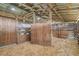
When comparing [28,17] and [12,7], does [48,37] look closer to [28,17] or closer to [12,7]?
[28,17]

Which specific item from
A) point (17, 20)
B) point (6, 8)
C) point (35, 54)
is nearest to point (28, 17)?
point (17, 20)

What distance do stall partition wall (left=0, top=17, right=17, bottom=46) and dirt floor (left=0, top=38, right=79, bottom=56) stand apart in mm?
111

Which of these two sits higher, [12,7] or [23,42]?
[12,7]

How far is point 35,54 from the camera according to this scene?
9.14ft

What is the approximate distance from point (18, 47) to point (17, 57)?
0.21 m

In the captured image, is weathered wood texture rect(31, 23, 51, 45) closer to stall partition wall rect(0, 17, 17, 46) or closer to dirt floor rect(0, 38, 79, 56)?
dirt floor rect(0, 38, 79, 56)

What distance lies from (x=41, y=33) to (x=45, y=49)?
1.01 ft

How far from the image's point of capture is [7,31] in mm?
2730

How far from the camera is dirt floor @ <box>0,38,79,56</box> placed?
2709 mm

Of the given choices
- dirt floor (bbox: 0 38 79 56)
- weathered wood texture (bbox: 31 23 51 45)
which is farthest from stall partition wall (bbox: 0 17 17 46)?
weathered wood texture (bbox: 31 23 51 45)

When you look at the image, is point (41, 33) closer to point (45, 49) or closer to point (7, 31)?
point (45, 49)

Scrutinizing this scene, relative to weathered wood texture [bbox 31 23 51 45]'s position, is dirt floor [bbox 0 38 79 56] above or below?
below

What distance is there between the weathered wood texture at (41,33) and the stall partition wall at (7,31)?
0.35 meters

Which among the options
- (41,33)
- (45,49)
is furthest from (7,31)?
(45,49)
